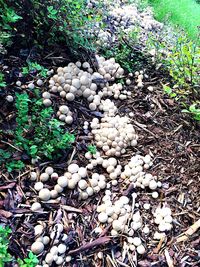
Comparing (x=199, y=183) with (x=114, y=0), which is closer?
(x=199, y=183)

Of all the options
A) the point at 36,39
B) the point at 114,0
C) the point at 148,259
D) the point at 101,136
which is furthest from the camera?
the point at 114,0

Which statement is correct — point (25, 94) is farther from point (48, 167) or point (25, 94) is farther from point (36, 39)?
point (36, 39)

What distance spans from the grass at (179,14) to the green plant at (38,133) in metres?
3.83

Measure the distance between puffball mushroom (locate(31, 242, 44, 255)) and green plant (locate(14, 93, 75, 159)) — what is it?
635mm

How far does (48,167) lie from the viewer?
2.64 m

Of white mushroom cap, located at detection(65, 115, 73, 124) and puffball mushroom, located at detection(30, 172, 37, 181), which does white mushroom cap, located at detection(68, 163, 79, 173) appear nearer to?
puffball mushroom, located at detection(30, 172, 37, 181)

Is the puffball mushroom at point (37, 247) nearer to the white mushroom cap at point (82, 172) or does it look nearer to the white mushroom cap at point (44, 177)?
the white mushroom cap at point (44, 177)

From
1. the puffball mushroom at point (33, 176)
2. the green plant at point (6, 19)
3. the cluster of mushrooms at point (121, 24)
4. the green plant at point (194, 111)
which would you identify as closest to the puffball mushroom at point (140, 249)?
the puffball mushroom at point (33, 176)

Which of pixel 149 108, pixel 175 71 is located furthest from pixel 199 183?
pixel 175 71

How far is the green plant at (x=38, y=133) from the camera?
2633 millimetres

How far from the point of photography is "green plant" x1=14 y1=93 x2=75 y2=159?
8.64 ft

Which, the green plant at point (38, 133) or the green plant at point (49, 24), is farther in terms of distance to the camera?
the green plant at point (49, 24)

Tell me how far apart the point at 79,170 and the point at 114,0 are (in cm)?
331

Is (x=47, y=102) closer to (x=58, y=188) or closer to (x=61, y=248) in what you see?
(x=58, y=188)
